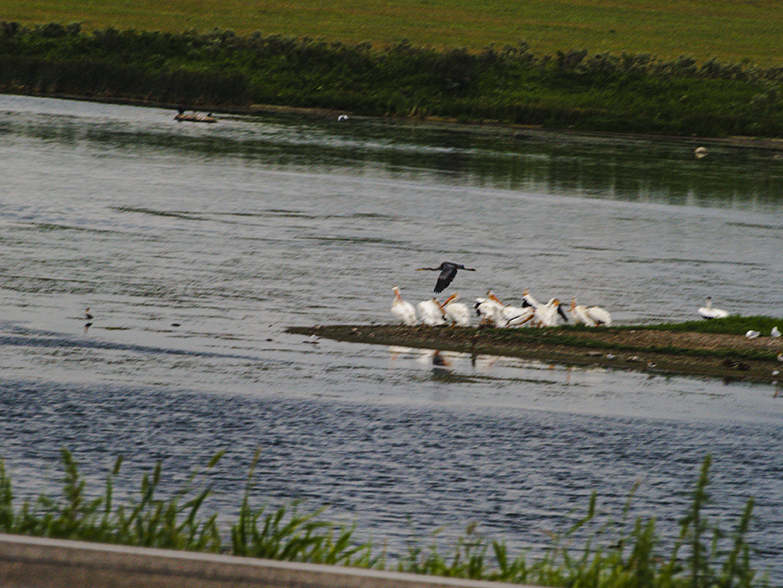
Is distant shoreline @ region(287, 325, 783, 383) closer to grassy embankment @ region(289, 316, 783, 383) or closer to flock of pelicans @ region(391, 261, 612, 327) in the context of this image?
grassy embankment @ region(289, 316, 783, 383)

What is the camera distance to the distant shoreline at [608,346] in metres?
18.5

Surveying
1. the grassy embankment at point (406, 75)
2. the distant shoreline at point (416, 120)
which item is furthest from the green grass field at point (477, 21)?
the distant shoreline at point (416, 120)

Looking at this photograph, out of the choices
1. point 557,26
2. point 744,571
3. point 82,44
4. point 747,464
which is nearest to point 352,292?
point 747,464

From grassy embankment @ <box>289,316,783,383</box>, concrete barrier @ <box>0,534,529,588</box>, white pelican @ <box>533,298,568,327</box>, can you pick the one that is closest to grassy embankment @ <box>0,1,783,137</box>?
white pelican @ <box>533,298,568,327</box>

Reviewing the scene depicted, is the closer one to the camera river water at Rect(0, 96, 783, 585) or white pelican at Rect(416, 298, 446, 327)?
river water at Rect(0, 96, 783, 585)

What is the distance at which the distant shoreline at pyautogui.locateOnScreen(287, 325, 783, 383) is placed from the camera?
18484 millimetres

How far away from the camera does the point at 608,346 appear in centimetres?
1906

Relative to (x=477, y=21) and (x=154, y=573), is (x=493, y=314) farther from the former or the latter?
(x=477, y=21)

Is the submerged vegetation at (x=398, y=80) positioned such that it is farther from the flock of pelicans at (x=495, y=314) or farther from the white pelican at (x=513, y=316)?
the white pelican at (x=513, y=316)

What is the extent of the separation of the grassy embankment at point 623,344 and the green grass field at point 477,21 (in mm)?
85696

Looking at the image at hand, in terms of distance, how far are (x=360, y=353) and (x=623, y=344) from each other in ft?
13.8

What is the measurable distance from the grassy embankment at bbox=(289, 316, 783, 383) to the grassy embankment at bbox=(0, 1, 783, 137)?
55868mm

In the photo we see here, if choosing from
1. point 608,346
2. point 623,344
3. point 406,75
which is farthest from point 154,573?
point 406,75

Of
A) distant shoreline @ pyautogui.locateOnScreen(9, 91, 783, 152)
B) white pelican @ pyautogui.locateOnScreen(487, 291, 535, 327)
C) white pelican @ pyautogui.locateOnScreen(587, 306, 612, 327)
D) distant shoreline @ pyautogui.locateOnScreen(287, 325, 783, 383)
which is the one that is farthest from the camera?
distant shoreline @ pyautogui.locateOnScreen(9, 91, 783, 152)
